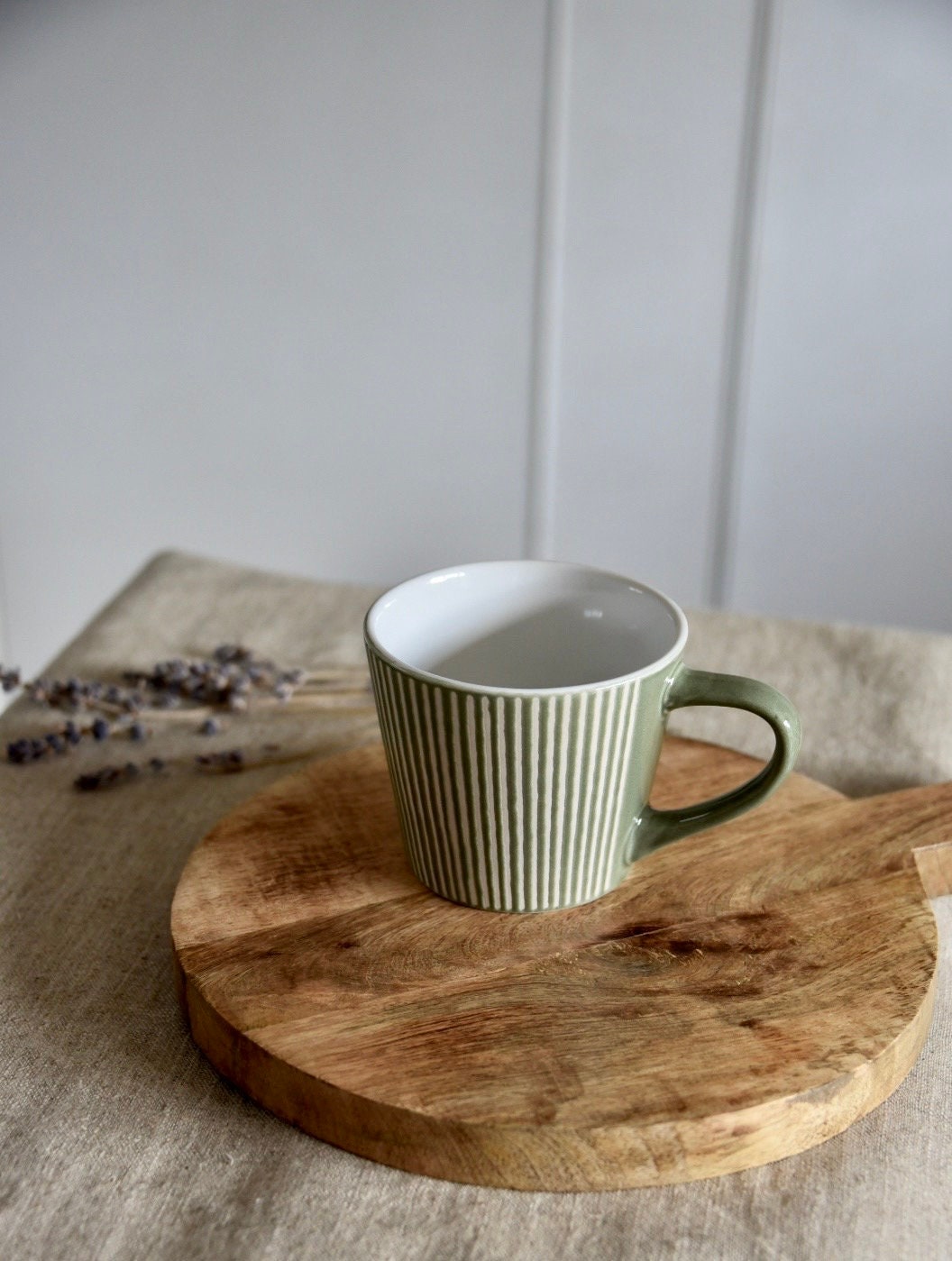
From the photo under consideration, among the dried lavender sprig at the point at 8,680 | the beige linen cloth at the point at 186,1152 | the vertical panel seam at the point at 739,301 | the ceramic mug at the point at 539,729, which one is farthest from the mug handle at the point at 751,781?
the vertical panel seam at the point at 739,301

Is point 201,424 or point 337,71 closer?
point 337,71

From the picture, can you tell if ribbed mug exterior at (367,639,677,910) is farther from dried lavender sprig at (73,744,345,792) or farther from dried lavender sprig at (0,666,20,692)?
dried lavender sprig at (0,666,20,692)

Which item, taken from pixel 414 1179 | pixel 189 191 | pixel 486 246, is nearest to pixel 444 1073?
pixel 414 1179

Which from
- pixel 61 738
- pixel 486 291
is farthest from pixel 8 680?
pixel 486 291

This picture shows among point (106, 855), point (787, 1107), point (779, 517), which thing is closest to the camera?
point (787, 1107)

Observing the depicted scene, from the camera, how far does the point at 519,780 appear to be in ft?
1.41

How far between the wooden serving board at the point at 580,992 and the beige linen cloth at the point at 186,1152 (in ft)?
0.03

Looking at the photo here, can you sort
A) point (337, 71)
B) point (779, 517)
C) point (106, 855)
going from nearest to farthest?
1. point (106, 855)
2. point (337, 71)
3. point (779, 517)

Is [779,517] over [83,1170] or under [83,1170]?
under

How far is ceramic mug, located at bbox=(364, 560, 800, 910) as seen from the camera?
16.6 inches

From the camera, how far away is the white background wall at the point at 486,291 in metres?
1.39

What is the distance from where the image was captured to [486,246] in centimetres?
150

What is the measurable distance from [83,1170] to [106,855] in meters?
0.19

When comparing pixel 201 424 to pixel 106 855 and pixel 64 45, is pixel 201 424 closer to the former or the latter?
pixel 64 45
